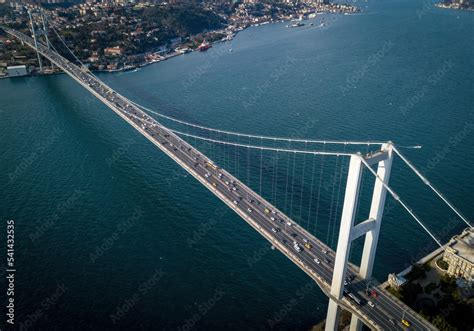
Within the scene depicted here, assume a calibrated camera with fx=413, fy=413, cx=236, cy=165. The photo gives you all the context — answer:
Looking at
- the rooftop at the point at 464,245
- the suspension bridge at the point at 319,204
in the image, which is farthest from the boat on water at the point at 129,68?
the rooftop at the point at 464,245

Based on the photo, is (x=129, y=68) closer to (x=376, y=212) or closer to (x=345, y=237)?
(x=376, y=212)

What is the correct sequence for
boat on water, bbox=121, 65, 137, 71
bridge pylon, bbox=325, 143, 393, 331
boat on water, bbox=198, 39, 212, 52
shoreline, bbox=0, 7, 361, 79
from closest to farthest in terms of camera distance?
bridge pylon, bbox=325, 143, 393, 331 → shoreline, bbox=0, 7, 361, 79 → boat on water, bbox=121, 65, 137, 71 → boat on water, bbox=198, 39, 212, 52

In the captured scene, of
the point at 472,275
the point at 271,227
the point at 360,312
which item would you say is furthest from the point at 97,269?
the point at 472,275

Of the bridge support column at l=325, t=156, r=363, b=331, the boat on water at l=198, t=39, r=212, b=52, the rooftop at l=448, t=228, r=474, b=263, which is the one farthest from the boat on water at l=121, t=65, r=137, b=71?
the bridge support column at l=325, t=156, r=363, b=331

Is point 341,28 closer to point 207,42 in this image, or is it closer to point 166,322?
point 207,42

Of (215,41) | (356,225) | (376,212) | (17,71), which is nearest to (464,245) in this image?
(376,212)

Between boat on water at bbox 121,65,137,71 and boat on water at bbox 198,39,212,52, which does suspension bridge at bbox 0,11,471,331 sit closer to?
boat on water at bbox 121,65,137,71
